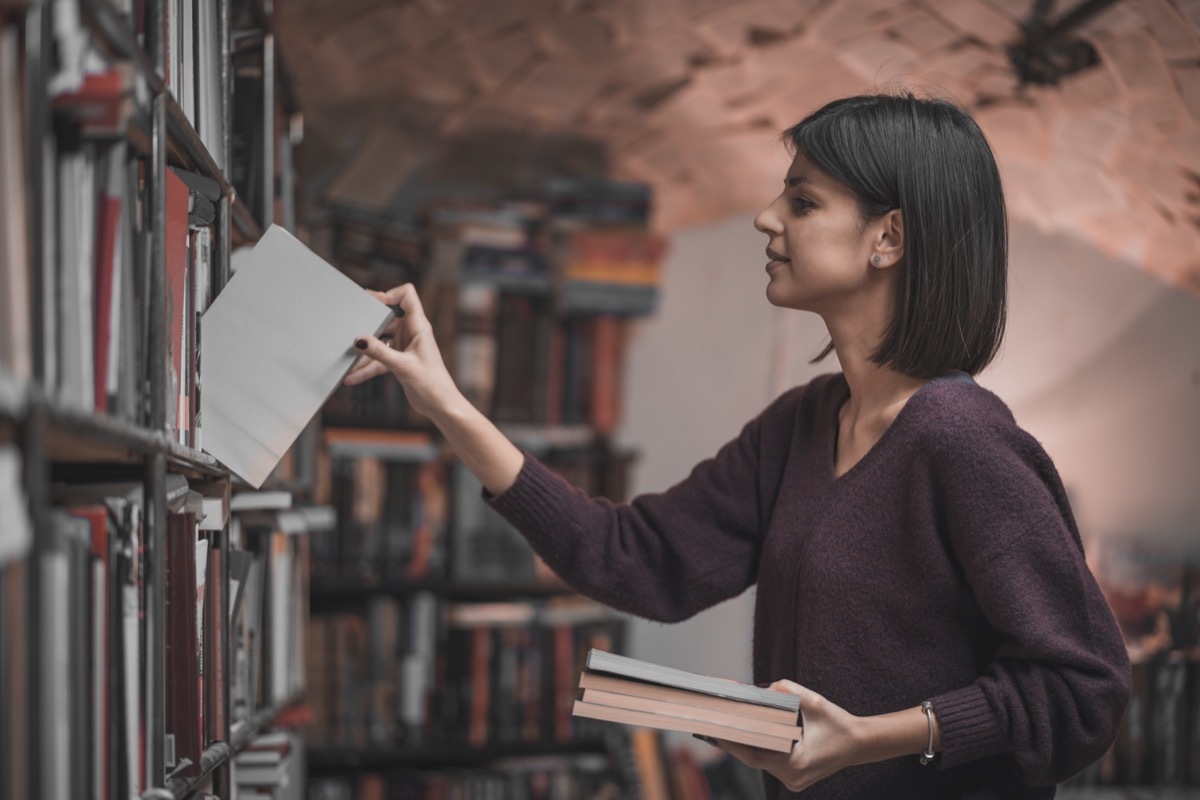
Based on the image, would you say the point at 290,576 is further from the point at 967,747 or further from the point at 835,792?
the point at 967,747

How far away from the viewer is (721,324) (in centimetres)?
291

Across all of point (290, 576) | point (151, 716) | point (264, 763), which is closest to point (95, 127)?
point (151, 716)

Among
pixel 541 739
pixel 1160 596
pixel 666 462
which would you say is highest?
pixel 666 462

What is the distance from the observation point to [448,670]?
8.48 ft

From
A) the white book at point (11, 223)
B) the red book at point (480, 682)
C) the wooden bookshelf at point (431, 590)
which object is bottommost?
the red book at point (480, 682)

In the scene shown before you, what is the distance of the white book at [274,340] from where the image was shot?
1.16 meters

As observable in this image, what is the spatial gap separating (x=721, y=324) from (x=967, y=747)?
1937mm

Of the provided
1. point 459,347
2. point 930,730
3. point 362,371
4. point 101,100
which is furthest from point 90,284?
point 459,347

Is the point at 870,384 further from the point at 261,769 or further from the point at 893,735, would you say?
the point at 261,769

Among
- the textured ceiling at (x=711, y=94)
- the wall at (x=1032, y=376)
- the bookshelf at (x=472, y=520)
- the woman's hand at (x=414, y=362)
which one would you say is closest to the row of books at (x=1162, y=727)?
the wall at (x=1032, y=376)

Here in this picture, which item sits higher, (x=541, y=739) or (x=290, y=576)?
(x=290, y=576)

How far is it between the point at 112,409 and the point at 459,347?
179cm

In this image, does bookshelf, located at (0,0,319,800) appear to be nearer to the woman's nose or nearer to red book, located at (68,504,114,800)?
red book, located at (68,504,114,800)

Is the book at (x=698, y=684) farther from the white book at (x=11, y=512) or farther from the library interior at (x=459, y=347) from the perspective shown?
the white book at (x=11, y=512)
